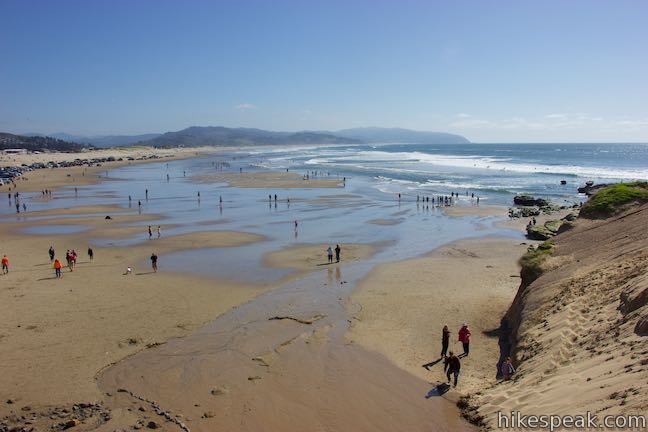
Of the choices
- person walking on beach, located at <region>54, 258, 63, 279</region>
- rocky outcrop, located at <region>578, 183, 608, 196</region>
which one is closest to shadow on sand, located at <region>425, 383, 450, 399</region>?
person walking on beach, located at <region>54, 258, 63, 279</region>

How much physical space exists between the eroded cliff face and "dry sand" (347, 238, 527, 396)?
125 cm

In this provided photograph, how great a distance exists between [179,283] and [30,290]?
250 inches

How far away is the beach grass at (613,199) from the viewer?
67.0 feet

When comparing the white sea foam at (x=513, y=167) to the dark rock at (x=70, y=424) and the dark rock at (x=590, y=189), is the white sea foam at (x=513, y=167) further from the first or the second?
the dark rock at (x=70, y=424)

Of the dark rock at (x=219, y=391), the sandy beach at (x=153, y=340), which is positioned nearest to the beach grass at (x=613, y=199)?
the sandy beach at (x=153, y=340)

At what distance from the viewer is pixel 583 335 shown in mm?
11008

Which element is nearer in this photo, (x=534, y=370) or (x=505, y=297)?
(x=534, y=370)

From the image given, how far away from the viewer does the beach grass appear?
67.0 feet

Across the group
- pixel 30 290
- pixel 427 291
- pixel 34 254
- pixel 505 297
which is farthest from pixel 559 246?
pixel 34 254

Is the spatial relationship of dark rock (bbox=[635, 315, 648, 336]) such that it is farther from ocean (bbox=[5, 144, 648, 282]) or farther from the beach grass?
ocean (bbox=[5, 144, 648, 282])

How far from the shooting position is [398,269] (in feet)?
80.6

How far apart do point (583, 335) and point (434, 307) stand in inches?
311

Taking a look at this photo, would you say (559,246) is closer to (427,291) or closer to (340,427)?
(427,291)

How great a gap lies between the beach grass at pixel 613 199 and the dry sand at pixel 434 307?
4531 mm
